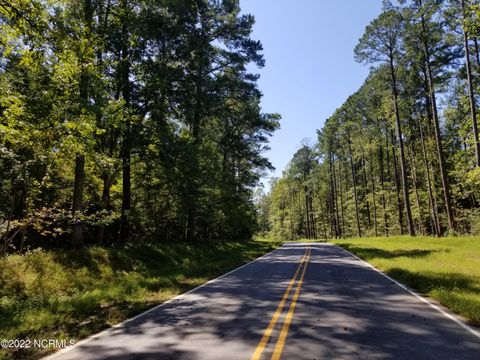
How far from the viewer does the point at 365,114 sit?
49406 mm

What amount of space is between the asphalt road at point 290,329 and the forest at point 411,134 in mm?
10582

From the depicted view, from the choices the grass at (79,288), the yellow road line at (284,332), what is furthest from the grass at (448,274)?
the grass at (79,288)

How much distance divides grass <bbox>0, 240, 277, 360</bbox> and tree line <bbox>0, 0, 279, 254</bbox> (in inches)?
51.9

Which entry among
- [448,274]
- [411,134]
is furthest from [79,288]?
[411,134]

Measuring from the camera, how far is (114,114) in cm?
1398

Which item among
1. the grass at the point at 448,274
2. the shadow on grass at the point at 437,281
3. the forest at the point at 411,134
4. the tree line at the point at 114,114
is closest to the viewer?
the grass at the point at 448,274

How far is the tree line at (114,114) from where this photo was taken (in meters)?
11.9

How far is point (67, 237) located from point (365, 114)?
4037 cm

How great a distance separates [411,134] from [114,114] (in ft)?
128

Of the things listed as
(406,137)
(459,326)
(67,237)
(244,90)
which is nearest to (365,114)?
(406,137)

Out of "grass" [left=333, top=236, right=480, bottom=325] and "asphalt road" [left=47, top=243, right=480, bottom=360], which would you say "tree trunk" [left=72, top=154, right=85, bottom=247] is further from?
"grass" [left=333, top=236, right=480, bottom=325]

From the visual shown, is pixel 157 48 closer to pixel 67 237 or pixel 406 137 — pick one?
pixel 67 237

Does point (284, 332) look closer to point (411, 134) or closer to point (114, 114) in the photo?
point (114, 114)

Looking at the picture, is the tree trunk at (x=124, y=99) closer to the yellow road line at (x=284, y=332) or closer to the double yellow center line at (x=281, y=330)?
the double yellow center line at (x=281, y=330)
